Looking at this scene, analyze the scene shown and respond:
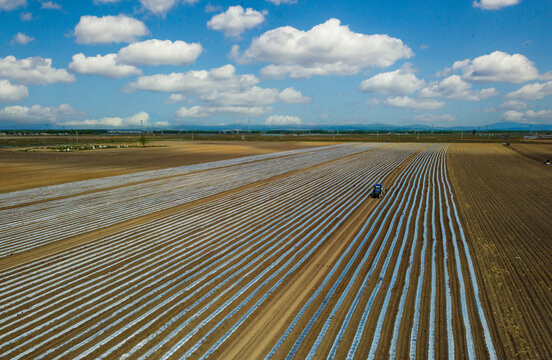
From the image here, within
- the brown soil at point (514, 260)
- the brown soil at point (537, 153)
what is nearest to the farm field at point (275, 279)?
the brown soil at point (514, 260)

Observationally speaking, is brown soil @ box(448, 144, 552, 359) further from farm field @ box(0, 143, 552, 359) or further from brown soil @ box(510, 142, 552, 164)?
brown soil @ box(510, 142, 552, 164)

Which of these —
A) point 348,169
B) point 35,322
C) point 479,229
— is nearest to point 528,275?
point 479,229

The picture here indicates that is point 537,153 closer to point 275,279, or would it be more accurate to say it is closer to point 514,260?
point 514,260

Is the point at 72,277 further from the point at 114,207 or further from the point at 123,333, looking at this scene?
the point at 114,207

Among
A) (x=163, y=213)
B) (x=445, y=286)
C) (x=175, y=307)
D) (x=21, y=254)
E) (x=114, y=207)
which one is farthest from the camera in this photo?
(x=114, y=207)

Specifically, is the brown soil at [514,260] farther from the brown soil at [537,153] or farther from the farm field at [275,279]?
the brown soil at [537,153]
